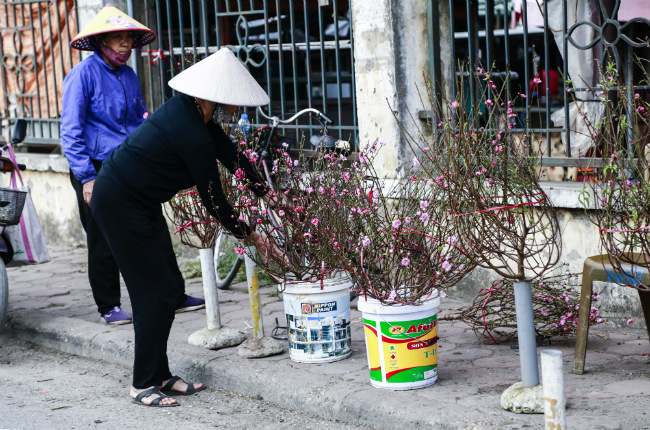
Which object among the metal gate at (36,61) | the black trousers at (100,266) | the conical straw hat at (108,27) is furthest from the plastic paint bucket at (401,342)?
the metal gate at (36,61)

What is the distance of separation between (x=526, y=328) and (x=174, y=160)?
6.07ft

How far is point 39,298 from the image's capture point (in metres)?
7.05

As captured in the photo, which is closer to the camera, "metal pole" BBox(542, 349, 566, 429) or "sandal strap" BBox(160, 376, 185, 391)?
"metal pole" BBox(542, 349, 566, 429)

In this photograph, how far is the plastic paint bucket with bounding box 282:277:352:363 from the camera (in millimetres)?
4746

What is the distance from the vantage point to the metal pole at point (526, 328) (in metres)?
3.86

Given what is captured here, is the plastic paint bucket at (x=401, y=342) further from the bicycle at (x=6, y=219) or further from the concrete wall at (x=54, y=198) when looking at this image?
the concrete wall at (x=54, y=198)

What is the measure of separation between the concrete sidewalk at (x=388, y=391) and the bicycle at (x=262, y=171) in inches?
16.1

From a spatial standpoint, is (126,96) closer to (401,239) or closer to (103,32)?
(103,32)

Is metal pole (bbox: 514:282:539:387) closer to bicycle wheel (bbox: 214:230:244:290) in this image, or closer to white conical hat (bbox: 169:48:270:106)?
white conical hat (bbox: 169:48:270:106)

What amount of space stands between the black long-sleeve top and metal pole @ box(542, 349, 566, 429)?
1.85 m

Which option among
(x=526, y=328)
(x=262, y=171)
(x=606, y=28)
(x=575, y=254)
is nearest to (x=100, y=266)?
(x=262, y=171)

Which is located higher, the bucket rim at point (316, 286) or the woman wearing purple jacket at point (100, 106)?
the woman wearing purple jacket at point (100, 106)

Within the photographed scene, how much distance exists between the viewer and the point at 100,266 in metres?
6.07

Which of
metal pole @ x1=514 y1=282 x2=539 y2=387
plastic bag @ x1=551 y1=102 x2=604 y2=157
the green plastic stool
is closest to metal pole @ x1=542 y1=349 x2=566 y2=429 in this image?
metal pole @ x1=514 y1=282 x2=539 y2=387
